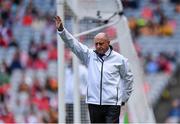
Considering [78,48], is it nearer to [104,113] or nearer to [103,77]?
[103,77]

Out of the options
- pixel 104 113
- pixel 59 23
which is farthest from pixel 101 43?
pixel 104 113

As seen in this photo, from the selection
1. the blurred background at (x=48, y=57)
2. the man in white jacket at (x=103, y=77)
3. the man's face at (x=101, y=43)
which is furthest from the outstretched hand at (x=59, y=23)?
the blurred background at (x=48, y=57)

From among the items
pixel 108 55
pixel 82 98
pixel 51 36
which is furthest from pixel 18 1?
pixel 108 55

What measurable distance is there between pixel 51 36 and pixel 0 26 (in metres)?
8.07

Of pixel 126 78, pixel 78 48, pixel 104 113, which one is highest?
pixel 78 48

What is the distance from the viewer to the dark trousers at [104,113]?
1053 cm

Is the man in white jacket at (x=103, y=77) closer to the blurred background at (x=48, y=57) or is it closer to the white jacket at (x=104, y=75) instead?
the white jacket at (x=104, y=75)

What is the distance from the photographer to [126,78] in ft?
35.1

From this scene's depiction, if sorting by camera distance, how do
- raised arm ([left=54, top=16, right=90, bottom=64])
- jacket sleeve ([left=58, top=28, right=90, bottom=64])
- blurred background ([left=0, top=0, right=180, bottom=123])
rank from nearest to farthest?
raised arm ([left=54, top=16, right=90, bottom=64])
jacket sleeve ([left=58, top=28, right=90, bottom=64])
blurred background ([left=0, top=0, right=180, bottom=123])

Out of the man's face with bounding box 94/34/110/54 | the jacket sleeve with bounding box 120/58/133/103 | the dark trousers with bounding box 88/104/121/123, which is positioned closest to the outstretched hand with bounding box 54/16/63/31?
the man's face with bounding box 94/34/110/54

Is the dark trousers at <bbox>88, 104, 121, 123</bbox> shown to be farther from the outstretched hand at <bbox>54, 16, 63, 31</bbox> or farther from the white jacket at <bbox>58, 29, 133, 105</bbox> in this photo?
the outstretched hand at <bbox>54, 16, 63, 31</bbox>

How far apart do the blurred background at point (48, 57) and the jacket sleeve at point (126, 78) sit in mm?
7482

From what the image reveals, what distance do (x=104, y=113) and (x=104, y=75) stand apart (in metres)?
0.43

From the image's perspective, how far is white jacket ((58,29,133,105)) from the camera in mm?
10500
